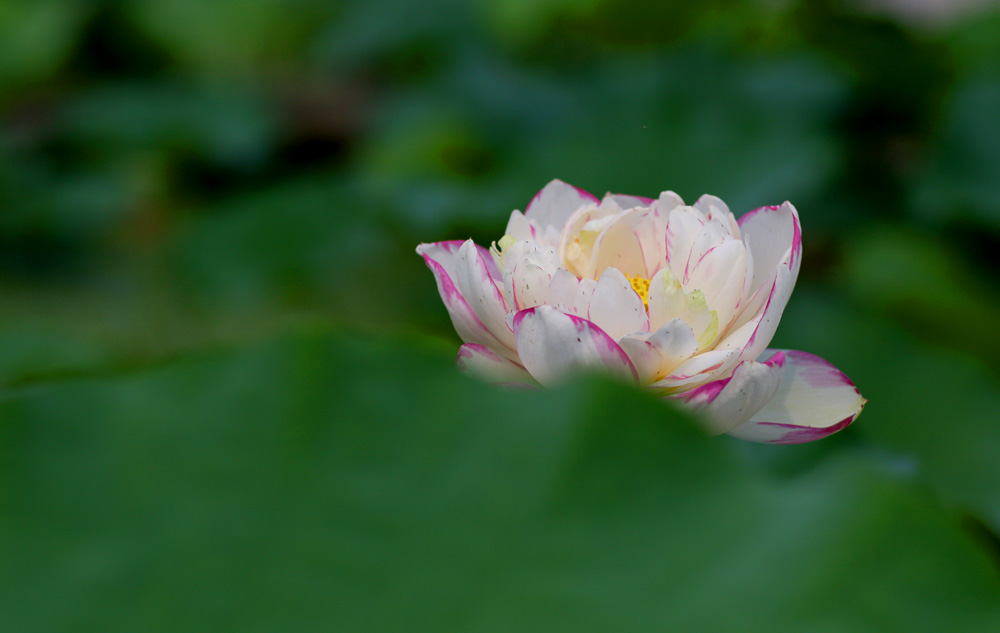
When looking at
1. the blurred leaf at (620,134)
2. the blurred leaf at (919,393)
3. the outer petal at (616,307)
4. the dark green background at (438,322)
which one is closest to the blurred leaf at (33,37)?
the dark green background at (438,322)

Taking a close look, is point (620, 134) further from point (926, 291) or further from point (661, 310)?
point (661, 310)

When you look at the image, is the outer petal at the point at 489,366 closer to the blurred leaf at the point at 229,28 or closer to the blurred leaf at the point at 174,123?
the blurred leaf at the point at 174,123

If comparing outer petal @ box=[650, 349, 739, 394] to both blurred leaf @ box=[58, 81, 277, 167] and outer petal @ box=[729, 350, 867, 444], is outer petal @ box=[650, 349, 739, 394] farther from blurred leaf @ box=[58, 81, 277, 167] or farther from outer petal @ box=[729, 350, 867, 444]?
blurred leaf @ box=[58, 81, 277, 167]

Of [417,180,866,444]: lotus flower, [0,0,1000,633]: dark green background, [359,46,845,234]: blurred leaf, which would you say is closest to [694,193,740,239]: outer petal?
[417,180,866,444]: lotus flower

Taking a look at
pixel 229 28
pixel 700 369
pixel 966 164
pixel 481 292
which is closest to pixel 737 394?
pixel 700 369

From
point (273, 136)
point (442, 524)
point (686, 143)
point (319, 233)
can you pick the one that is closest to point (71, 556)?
point (442, 524)
